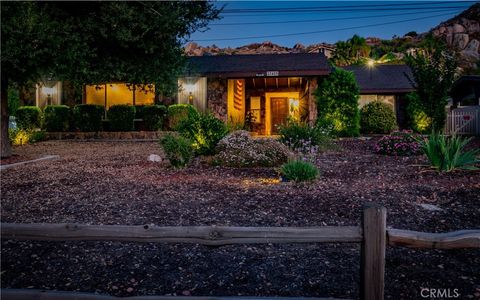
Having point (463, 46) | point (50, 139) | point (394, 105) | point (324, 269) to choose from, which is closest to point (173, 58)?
point (324, 269)

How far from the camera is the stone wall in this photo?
2094 centimetres

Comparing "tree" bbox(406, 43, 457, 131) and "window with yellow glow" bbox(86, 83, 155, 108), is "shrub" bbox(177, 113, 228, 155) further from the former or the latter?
"window with yellow glow" bbox(86, 83, 155, 108)

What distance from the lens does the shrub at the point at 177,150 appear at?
9.45 meters

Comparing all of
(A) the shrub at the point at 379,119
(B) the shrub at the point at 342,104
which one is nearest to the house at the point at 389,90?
(A) the shrub at the point at 379,119

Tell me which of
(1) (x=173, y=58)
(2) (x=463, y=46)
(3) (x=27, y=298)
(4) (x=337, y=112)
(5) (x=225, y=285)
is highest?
(2) (x=463, y=46)

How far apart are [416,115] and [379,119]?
92.2 inches

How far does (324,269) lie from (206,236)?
1771mm

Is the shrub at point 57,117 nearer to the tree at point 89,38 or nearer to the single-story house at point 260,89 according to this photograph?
the single-story house at point 260,89

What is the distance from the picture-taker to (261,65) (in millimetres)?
20219

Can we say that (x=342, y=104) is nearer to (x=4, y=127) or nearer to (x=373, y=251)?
(x=4, y=127)

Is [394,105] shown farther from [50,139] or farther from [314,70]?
[50,139]

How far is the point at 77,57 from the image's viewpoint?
9188 millimetres

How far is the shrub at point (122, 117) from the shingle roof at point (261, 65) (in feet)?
12.2

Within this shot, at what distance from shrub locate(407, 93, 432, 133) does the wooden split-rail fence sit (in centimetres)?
1951
